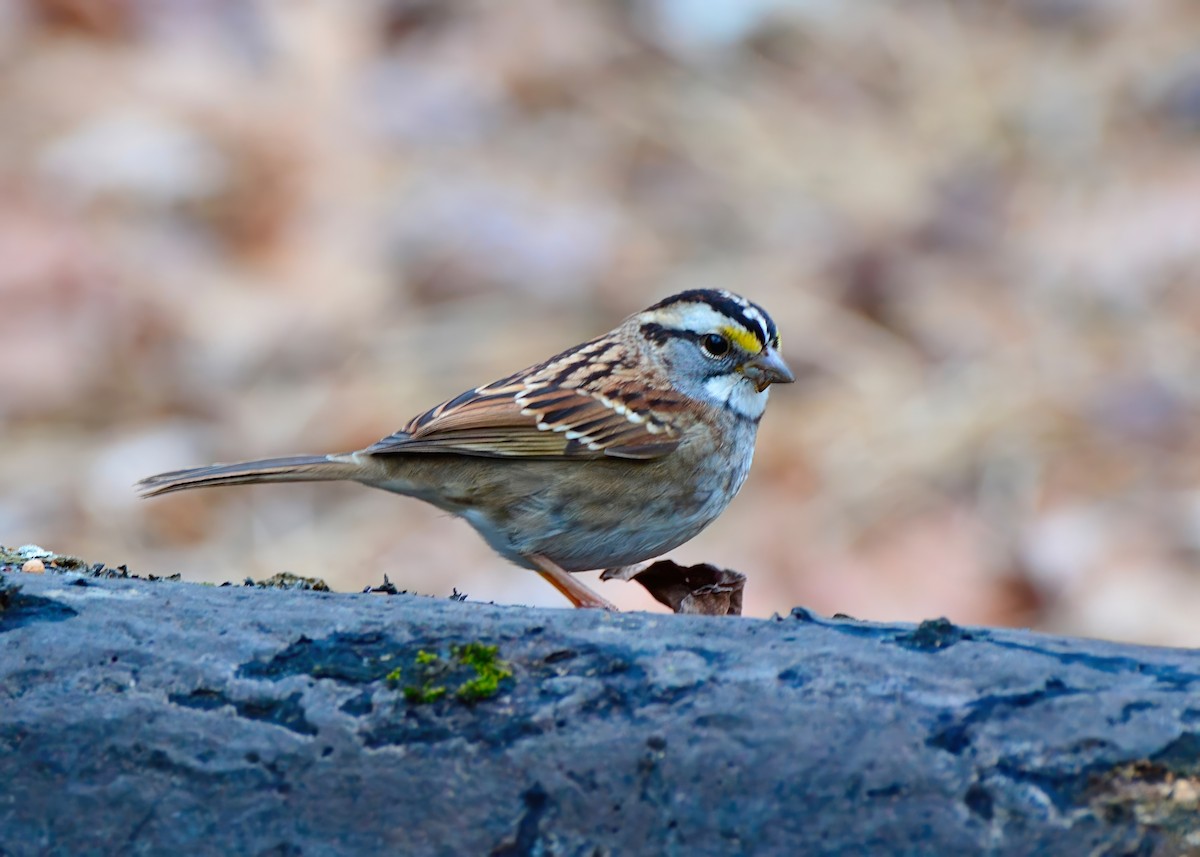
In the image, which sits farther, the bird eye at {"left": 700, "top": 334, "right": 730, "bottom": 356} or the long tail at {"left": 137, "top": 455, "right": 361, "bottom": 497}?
the bird eye at {"left": 700, "top": 334, "right": 730, "bottom": 356}

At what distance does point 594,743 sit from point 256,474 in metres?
1.78

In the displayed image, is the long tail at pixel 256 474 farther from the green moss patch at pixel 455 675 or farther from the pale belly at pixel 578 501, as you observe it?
the green moss patch at pixel 455 675

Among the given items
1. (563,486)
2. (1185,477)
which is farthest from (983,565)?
(563,486)

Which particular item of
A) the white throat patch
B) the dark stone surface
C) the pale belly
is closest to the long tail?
the pale belly

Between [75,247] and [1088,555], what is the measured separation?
13.3ft

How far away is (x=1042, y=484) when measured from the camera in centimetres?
578

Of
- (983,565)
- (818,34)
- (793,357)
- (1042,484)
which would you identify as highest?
(818,34)

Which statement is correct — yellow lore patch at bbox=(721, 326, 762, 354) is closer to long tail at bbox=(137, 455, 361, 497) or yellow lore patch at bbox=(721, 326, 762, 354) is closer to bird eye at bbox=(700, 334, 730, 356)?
bird eye at bbox=(700, 334, 730, 356)

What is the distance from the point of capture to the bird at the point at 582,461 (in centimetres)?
370

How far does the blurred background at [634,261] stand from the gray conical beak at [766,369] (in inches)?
49.8

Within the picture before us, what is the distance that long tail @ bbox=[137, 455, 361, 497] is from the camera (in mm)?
3654

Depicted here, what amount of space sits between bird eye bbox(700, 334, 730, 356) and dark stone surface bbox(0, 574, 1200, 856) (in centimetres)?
182

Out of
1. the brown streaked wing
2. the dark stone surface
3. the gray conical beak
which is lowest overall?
the dark stone surface

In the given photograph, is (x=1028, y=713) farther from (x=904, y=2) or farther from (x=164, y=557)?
(x=904, y=2)
